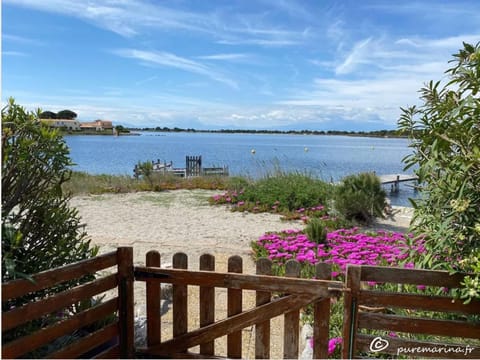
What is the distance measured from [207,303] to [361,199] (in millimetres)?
6604

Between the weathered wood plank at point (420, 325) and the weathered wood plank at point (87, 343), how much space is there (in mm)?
1646

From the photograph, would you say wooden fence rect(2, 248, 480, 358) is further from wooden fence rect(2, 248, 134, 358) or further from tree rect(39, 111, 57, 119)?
tree rect(39, 111, 57, 119)

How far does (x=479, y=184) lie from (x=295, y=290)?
4.09 ft

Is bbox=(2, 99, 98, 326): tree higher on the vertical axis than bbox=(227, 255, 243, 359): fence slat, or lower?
higher

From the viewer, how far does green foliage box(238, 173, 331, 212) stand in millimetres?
10109

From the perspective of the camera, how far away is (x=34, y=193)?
2275mm

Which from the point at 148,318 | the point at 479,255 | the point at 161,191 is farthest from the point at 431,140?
the point at 161,191

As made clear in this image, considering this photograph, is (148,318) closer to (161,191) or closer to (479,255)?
(479,255)

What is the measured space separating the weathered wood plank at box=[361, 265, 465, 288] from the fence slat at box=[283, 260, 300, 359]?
44 cm

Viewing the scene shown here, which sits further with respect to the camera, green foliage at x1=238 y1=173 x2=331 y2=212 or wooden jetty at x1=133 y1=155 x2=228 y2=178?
wooden jetty at x1=133 y1=155 x2=228 y2=178

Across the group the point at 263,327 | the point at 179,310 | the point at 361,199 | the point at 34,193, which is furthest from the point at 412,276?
the point at 361,199

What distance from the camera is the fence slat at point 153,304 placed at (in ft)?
8.82

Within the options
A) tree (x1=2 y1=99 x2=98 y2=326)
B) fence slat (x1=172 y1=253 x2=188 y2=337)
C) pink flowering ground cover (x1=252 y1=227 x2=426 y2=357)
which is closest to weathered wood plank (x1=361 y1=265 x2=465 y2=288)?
fence slat (x1=172 y1=253 x2=188 y2=337)

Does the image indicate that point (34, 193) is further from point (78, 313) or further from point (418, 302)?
point (418, 302)
